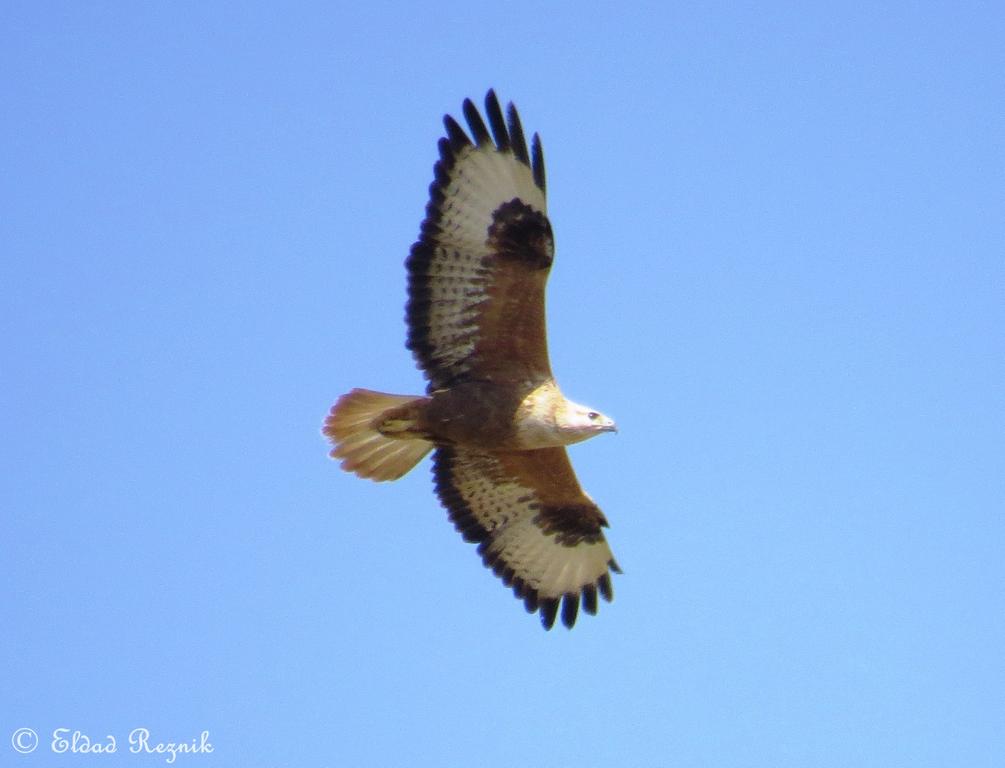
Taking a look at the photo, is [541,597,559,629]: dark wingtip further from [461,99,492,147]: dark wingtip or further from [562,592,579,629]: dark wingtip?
[461,99,492,147]: dark wingtip

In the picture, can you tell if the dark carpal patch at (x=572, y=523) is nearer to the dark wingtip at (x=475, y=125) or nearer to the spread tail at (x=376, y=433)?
the spread tail at (x=376, y=433)

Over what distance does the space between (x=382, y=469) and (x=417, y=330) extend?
1.00 meters

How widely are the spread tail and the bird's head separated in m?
0.90

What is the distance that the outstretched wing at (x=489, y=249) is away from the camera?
33.5 feet

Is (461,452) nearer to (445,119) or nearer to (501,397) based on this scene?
(501,397)

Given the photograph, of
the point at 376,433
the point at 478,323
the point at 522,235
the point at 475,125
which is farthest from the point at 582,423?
the point at 475,125

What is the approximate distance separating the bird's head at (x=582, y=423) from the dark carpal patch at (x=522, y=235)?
0.91 metres

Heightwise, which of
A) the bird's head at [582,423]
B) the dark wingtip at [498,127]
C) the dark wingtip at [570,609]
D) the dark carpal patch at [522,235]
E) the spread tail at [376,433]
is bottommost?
the dark wingtip at [570,609]

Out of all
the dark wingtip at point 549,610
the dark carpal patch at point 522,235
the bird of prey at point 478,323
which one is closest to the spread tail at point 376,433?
the bird of prey at point 478,323

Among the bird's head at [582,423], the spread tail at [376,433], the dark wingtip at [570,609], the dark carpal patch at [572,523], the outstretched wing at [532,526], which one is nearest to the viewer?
the bird's head at [582,423]

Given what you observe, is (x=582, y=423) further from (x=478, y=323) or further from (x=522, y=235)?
(x=522, y=235)

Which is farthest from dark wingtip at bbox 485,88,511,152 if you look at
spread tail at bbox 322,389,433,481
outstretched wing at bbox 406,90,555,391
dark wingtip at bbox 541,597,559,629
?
dark wingtip at bbox 541,597,559,629

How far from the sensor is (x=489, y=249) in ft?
33.7

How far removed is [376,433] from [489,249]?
1405mm
